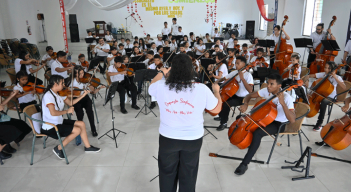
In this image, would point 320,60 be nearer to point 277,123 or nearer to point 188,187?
point 277,123

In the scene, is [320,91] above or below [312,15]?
below

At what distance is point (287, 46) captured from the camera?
5.22 m

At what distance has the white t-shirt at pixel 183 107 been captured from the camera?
1.52 m

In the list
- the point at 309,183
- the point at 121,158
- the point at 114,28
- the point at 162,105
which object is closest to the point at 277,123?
Answer: the point at 309,183

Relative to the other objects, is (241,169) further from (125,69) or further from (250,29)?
(250,29)

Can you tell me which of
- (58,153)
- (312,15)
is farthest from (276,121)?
(312,15)

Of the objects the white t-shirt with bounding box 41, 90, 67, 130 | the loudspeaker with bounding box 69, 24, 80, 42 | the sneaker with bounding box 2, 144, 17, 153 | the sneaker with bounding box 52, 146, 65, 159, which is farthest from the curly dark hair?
the loudspeaker with bounding box 69, 24, 80, 42

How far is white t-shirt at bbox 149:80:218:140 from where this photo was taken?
1517 millimetres

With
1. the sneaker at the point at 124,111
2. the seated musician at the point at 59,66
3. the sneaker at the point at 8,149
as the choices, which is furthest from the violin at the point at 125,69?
the sneaker at the point at 8,149

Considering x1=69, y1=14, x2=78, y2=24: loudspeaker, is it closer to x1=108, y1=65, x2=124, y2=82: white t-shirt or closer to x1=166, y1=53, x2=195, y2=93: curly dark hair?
x1=108, y1=65, x2=124, y2=82: white t-shirt

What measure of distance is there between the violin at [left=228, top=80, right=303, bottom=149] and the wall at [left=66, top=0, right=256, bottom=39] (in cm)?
1153

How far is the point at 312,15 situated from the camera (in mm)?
7879

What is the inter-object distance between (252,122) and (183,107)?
3.79 feet

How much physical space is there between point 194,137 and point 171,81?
0.41 metres
